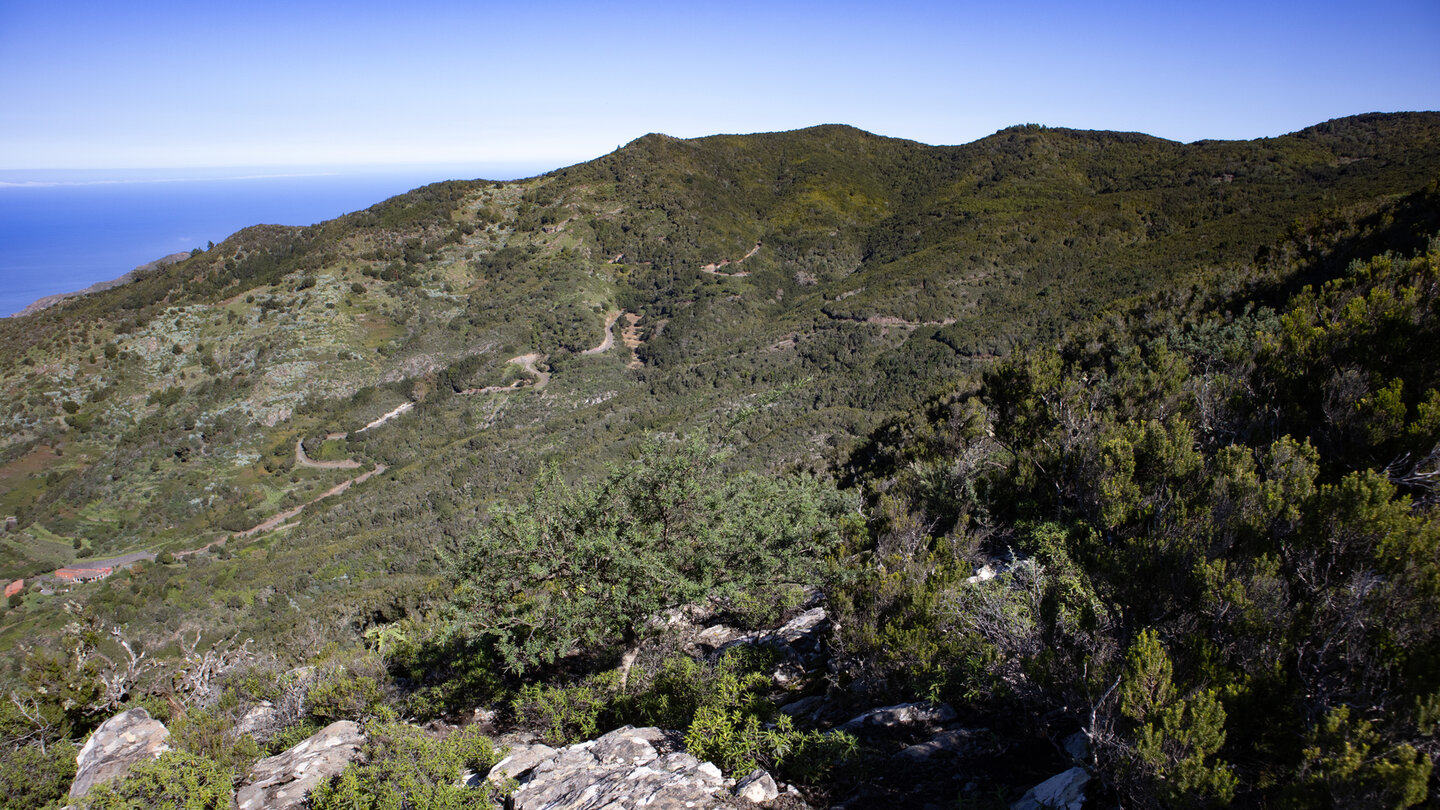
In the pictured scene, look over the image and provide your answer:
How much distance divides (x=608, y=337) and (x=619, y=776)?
290 feet

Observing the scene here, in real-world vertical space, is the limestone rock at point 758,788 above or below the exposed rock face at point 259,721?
above

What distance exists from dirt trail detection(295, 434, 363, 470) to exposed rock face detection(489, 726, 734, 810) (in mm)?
69088

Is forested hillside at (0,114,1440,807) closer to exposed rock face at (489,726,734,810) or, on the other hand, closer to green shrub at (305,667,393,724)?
green shrub at (305,667,393,724)

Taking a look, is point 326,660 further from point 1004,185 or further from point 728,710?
point 1004,185

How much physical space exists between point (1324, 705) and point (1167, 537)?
85.4 inches

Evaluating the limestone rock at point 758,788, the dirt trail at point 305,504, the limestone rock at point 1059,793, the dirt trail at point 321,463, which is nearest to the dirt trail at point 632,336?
the dirt trail at point 305,504

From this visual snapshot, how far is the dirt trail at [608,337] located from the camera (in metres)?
89.5

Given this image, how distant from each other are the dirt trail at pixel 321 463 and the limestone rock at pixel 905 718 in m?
72.4

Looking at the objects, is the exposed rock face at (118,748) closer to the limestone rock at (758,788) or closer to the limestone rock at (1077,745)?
the limestone rock at (758,788)

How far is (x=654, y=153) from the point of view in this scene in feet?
417

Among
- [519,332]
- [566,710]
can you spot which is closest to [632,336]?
[519,332]

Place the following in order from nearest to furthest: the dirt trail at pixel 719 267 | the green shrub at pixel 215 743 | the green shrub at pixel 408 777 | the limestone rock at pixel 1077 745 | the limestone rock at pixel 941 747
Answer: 1. the limestone rock at pixel 1077 745
2. the green shrub at pixel 408 777
3. the limestone rock at pixel 941 747
4. the green shrub at pixel 215 743
5. the dirt trail at pixel 719 267

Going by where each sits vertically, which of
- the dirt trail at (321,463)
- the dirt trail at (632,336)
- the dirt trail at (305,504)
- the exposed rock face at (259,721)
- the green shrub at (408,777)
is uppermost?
the dirt trail at (632,336)

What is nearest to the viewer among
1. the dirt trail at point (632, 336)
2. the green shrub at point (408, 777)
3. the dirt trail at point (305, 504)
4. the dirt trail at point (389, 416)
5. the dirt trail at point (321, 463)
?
the green shrub at point (408, 777)
